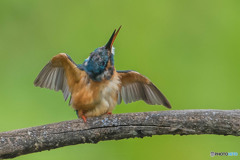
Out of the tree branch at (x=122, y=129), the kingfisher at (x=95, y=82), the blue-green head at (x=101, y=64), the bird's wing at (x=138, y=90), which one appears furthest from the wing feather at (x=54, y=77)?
the tree branch at (x=122, y=129)

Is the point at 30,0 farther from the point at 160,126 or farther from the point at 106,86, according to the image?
the point at 160,126

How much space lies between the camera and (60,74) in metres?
4.94

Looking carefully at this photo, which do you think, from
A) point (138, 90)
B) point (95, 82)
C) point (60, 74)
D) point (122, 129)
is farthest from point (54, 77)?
point (122, 129)

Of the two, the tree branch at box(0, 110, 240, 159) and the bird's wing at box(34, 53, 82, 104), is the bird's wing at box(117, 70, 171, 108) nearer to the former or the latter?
the bird's wing at box(34, 53, 82, 104)

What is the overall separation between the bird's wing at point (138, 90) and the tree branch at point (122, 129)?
2.68 feet

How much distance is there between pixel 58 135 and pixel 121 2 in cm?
475

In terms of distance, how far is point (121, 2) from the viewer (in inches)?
330

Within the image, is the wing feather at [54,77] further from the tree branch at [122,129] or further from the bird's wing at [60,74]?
the tree branch at [122,129]

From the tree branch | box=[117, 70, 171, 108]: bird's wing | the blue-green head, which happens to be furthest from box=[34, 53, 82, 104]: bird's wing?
the tree branch

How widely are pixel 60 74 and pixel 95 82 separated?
20.2 inches

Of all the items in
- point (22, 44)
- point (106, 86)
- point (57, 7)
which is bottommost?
point (106, 86)

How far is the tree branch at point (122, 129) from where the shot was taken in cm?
393

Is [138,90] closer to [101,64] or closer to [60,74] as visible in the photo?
[101,64]

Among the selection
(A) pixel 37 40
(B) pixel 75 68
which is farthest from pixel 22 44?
(B) pixel 75 68
